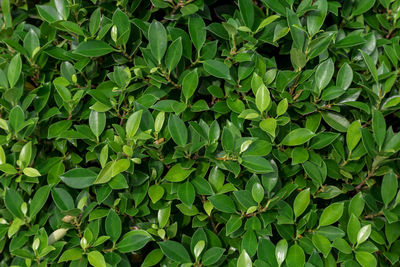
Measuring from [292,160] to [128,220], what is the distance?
67 centimetres

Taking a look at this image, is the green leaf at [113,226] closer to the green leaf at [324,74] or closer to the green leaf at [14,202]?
the green leaf at [14,202]

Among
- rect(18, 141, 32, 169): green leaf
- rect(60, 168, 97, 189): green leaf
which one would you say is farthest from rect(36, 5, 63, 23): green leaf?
rect(60, 168, 97, 189): green leaf

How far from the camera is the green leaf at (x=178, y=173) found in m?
1.61

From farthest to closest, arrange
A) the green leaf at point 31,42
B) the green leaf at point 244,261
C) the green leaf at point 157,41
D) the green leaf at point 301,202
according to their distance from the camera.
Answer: the green leaf at point 31,42, the green leaf at point 157,41, the green leaf at point 301,202, the green leaf at point 244,261

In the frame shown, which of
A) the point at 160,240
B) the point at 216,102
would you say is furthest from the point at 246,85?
the point at 160,240

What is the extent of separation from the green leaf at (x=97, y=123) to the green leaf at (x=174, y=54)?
1.02ft

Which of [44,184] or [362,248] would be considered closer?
[362,248]

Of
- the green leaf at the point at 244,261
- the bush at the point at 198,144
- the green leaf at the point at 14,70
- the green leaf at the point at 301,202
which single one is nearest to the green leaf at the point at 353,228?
the bush at the point at 198,144

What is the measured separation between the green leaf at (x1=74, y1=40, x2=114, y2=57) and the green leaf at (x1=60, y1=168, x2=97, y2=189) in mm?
441

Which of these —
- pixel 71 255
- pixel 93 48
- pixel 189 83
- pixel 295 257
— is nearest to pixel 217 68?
pixel 189 83

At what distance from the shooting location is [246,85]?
5.73 ft

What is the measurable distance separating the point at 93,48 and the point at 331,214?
1.07 metres

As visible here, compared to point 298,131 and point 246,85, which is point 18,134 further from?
point 298,131

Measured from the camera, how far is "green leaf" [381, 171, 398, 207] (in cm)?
166
